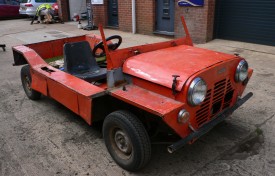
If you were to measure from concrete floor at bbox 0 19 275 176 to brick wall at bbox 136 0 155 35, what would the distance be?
18.4 feet

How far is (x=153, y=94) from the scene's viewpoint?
2.91m

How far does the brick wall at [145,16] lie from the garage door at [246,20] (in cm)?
233

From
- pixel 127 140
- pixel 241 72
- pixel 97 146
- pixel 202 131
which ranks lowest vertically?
pixel 97 146

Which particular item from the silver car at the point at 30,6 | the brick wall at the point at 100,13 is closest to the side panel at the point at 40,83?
the brick wall at the point at 100,13

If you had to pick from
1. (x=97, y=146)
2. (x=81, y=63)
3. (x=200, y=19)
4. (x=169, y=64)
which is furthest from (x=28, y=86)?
(x=200, y=19)

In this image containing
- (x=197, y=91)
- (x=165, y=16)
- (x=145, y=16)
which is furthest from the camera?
(x=145, y=16)

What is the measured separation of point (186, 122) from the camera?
2699mm

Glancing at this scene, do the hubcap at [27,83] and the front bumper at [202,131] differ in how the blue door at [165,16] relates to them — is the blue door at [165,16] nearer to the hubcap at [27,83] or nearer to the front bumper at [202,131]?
the hubcap at [27,83]

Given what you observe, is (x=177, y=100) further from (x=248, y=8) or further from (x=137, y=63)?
(x=248, y=8)

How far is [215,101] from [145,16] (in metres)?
7.72

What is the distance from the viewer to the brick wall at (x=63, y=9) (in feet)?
49.2

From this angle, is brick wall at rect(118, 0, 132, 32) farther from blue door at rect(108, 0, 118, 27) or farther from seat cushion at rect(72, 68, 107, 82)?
seat cushion at rect(72, 68, 107, 82)

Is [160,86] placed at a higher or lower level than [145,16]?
lower

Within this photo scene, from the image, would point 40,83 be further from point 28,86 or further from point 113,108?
point 113,108
